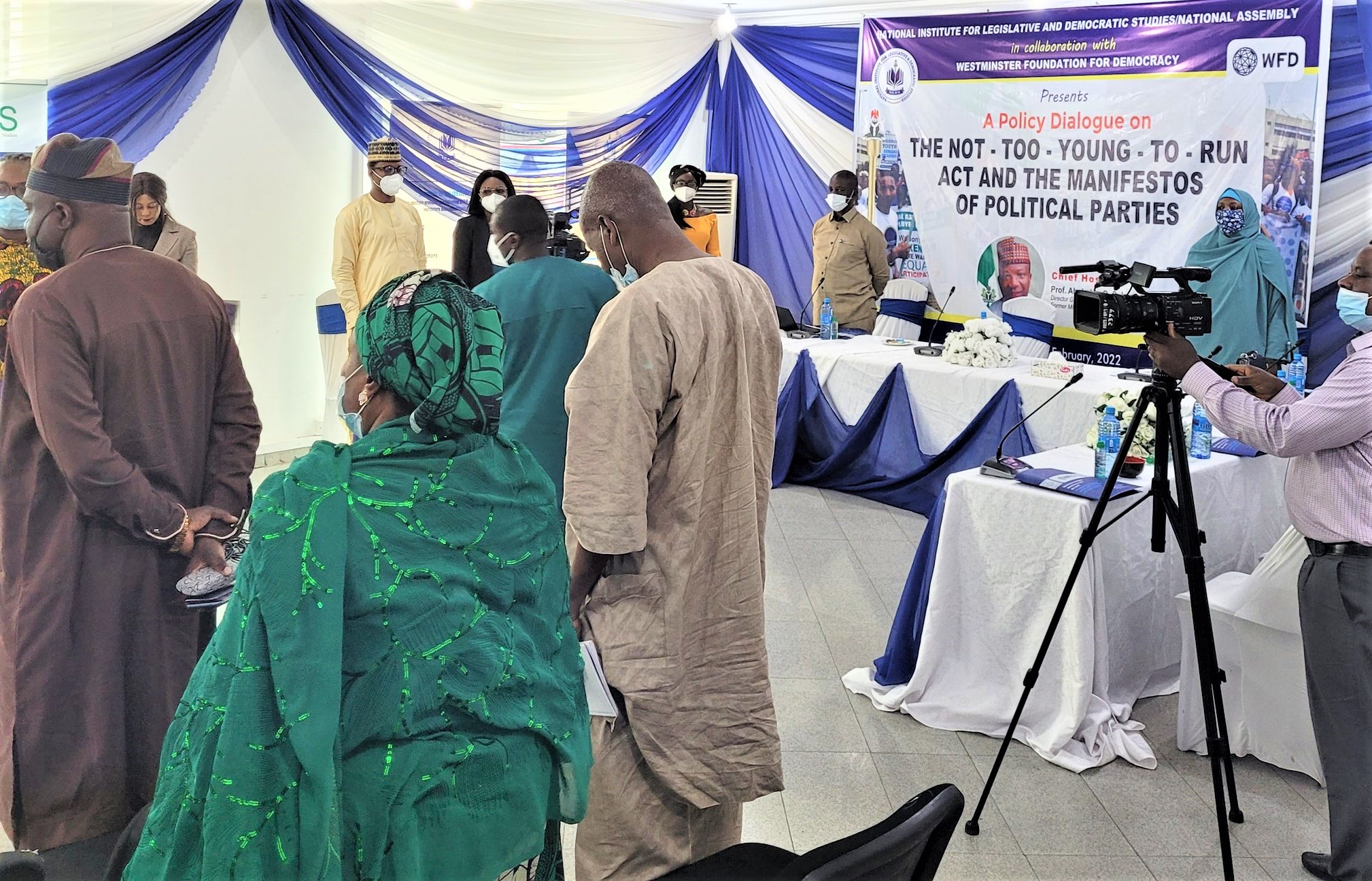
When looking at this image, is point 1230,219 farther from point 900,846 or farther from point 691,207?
point 900,846

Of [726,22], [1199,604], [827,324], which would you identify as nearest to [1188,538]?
[1199,604]

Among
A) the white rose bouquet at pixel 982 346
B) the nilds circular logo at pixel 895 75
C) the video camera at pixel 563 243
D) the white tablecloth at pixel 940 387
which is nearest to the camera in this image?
the video camera at pixel 563 243

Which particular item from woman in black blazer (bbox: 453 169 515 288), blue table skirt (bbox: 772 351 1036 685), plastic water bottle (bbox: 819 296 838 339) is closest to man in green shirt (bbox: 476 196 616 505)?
woman in black blazer (bbox: 453 169 515 288)

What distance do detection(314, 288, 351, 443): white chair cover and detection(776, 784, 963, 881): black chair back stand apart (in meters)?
0.94

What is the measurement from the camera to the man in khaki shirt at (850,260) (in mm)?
7051

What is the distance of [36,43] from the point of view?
57.3 inches

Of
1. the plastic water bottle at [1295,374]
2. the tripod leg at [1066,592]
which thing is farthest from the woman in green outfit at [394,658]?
the plastic water bottle at [1295,374]

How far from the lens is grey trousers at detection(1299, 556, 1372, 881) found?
99.5 inches

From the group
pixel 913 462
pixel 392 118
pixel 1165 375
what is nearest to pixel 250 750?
pixel 1165 375

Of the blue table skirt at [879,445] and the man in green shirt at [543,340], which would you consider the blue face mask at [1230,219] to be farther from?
the man in green shirt at [543,340]

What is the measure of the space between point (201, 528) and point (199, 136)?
59cm

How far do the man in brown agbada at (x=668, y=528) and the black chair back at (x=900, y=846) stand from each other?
19.2 inches

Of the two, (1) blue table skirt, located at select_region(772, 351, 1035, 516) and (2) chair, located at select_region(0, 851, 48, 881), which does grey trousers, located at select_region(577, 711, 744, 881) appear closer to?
(2) chair, located at select_region(0, 851, 48, 881)

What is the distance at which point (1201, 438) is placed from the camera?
3.87 metres
